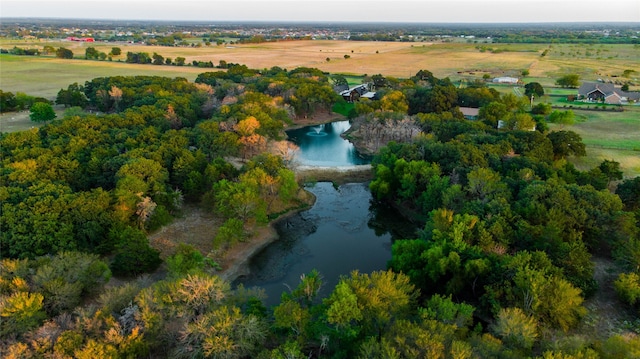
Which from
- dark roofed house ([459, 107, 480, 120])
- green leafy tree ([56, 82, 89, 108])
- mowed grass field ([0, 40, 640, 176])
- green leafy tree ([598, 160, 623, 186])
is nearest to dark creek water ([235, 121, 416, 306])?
green leafy tree ([598, 160, 623, 186])

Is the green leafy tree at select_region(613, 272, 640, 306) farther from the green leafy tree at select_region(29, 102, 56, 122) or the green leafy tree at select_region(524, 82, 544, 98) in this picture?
the green leafy tree at select_region(29, 102, 56, 122)

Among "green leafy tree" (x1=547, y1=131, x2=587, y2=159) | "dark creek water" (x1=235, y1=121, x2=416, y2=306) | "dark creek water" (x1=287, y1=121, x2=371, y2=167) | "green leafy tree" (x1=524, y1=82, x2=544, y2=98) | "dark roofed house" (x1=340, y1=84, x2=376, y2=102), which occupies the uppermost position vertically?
"green leafy tree" (x1=524, y1=82, x2=544, y2=98)

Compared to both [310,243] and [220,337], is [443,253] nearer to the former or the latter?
[310,243]

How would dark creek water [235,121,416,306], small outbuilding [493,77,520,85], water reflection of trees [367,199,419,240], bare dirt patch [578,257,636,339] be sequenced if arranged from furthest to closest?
small outbuilding [493,77,520,85] < water reflection of trees [367,199,419,240] < dark creek water [235,121,416,306] < bare dirt patch [578,257,636,339]

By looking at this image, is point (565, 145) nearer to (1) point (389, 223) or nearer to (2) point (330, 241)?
(1) point (389, 223)

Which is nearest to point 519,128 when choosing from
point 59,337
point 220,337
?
point 220,337

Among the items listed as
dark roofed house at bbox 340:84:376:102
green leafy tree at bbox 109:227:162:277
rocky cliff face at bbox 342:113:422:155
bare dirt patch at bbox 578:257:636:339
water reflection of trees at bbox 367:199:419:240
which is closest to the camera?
bare dirt patch at bbox 578:257:636:339

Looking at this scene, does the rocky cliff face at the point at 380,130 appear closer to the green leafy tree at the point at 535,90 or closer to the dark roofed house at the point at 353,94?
the dark roofed house at the point at 353,94
